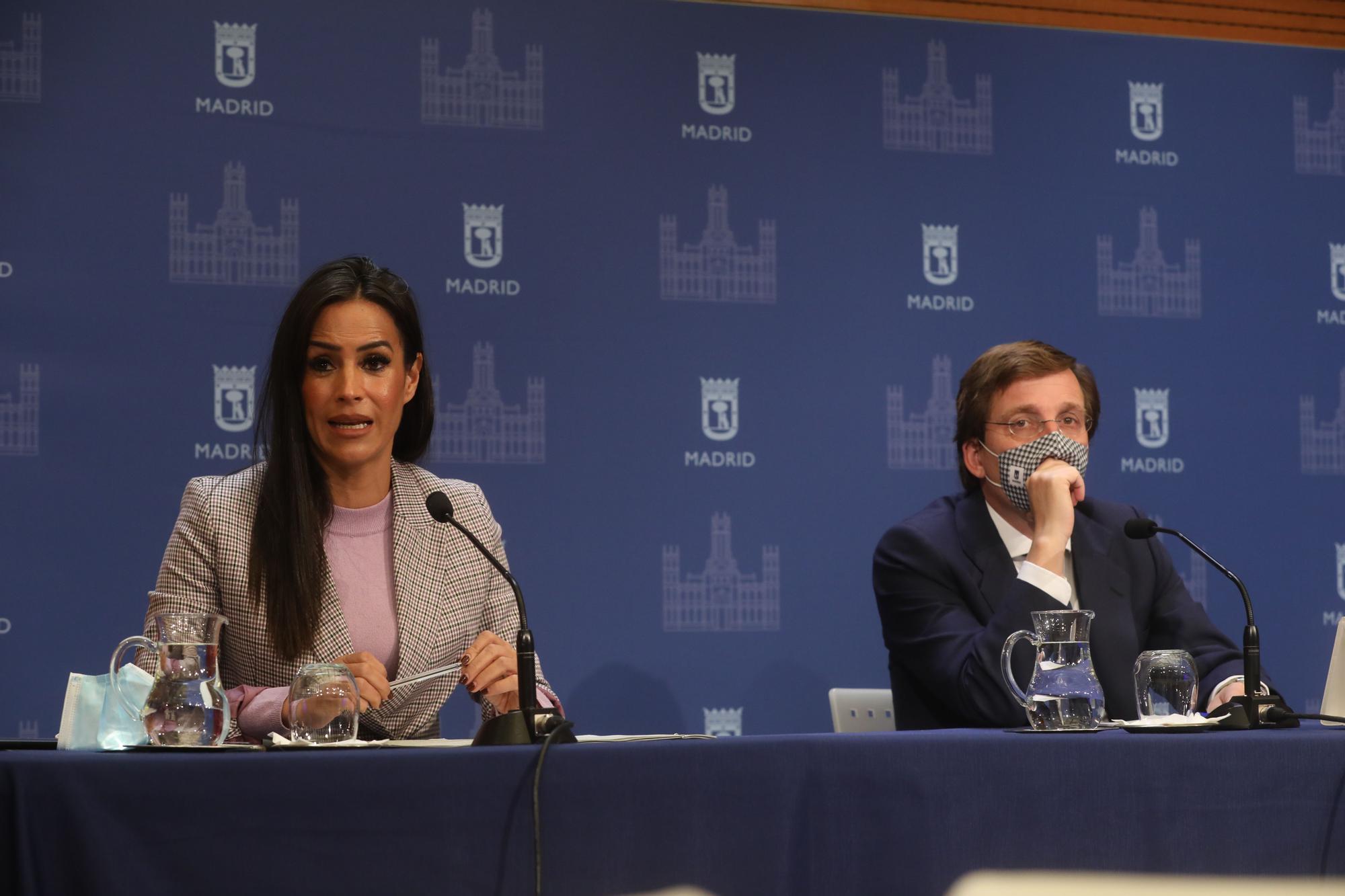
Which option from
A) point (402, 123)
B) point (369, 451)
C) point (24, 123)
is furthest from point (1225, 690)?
point (24, 123)

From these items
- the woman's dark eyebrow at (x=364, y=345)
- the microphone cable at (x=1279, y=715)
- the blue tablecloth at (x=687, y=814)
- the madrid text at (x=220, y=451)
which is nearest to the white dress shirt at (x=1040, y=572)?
the microphone cable at (x=1279, y=715)

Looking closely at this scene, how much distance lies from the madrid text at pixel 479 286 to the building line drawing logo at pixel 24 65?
1.15 metres

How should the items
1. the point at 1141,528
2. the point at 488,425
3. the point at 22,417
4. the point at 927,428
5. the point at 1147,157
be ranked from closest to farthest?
the point at 1141,528 < the point at 22,417 < the point at 488,425 < the point at 927,428 < the point at 1147,157

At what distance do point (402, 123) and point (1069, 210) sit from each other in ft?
6.61

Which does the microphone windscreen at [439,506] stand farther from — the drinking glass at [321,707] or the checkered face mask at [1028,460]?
the checkered face mask at [1028,460]

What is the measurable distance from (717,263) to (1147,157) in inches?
56.5

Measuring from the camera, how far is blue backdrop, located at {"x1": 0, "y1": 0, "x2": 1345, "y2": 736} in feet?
11.7

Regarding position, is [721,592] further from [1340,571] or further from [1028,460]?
[1340,571]

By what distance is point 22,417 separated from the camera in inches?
138

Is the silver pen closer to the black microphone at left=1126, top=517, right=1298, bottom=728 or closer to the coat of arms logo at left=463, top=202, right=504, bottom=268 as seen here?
the black microphone at left=1126, top=517, right=1298, bottom=728

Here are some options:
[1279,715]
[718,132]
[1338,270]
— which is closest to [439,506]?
[1279,715]

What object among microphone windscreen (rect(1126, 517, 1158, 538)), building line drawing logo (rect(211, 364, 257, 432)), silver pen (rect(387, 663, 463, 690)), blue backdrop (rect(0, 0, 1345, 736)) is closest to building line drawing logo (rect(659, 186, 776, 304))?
blue backdrop (rect(0, 0, 1345, 736))

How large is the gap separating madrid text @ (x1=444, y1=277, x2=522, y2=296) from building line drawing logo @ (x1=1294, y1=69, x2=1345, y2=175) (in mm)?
2540

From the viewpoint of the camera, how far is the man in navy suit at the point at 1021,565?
2.44 m
